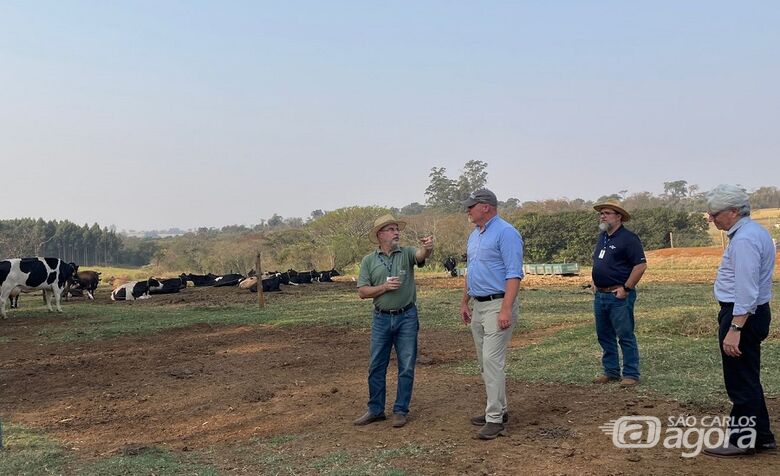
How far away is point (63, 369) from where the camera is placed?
28.8ft

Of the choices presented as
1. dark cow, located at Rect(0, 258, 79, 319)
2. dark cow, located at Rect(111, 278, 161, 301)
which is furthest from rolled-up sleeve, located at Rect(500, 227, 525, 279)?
dark cow, located at Rect(111, 278, 161, 301)

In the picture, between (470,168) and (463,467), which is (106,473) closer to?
(463,467)

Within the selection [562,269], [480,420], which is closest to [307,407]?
[480,420]

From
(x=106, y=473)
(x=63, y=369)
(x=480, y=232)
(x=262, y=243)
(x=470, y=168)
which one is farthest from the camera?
(x=470, y=168)

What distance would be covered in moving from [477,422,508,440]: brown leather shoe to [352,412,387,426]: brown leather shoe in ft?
3.36

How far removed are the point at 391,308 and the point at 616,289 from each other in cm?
246

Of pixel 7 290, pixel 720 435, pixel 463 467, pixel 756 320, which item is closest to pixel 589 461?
pixel 463 467

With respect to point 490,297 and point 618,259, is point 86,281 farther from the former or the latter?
point 490,297

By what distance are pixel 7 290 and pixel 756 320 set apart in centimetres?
1658

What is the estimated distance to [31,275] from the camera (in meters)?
15.8

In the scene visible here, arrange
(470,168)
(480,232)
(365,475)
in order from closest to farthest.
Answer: (365,475) → (480,232) → (470,168)

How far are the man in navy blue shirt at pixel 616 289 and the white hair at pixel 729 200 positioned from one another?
6.66 ft

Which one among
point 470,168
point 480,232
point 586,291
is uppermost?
point 470,168

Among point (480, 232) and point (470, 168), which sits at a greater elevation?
point (470, 168)
